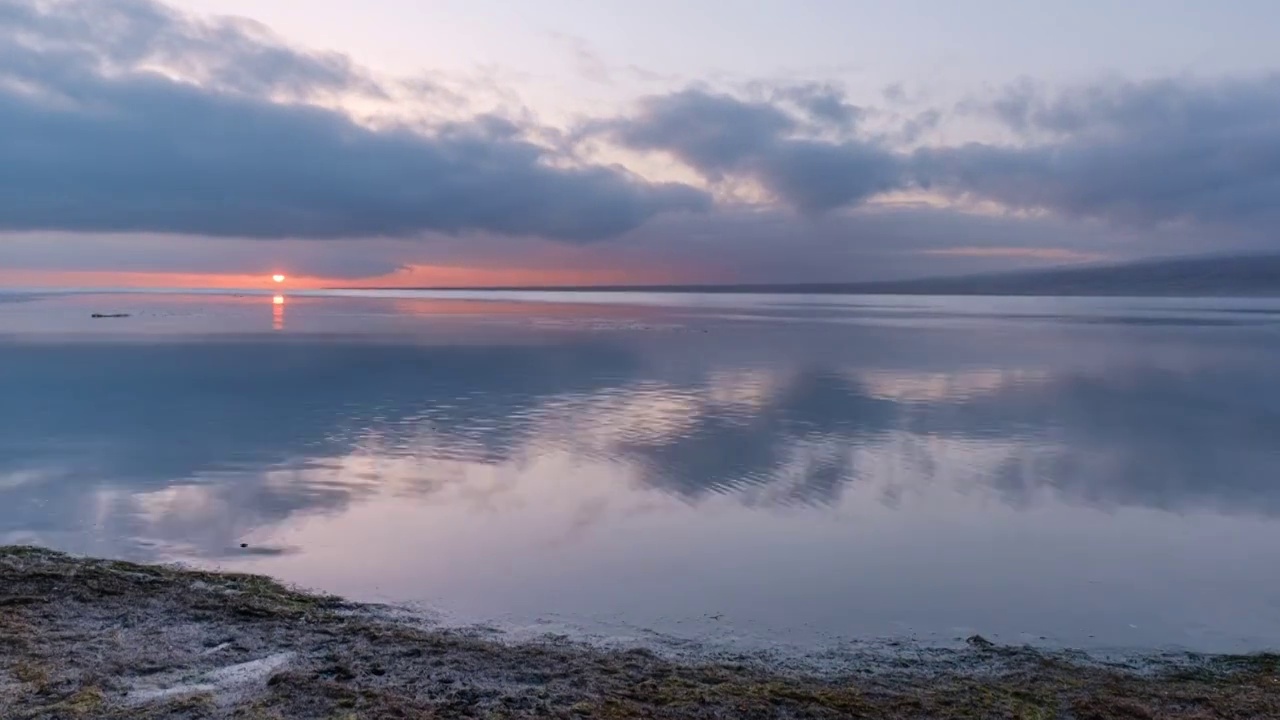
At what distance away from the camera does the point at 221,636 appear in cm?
601

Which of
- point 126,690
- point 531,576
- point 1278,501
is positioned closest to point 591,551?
point 531,576

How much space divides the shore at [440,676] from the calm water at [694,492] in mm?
624

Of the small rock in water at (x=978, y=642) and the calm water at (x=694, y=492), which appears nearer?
the small rock in water at (x=978, y=642)

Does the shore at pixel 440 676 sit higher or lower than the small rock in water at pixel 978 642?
higher

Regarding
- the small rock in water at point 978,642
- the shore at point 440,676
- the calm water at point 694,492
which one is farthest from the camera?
the calm water at point 694,492

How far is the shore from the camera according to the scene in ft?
16.6

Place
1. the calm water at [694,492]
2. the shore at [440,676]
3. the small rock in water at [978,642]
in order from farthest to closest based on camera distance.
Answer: the calm water at [694,492], the small rock in water at [978,642], the shore at [440,676]

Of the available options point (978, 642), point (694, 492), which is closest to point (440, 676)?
point (978, 642)

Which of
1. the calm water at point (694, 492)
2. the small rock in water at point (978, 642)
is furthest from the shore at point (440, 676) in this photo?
the calm water at point (694, 492)

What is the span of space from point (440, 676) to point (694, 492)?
5.37 m

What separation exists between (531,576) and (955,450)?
24.3 feet

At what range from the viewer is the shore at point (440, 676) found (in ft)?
16.6

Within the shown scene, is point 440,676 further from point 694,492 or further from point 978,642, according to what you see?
point 694,492

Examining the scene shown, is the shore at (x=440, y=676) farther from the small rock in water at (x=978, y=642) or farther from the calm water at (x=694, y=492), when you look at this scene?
the calm water at (x=694, y=492)
